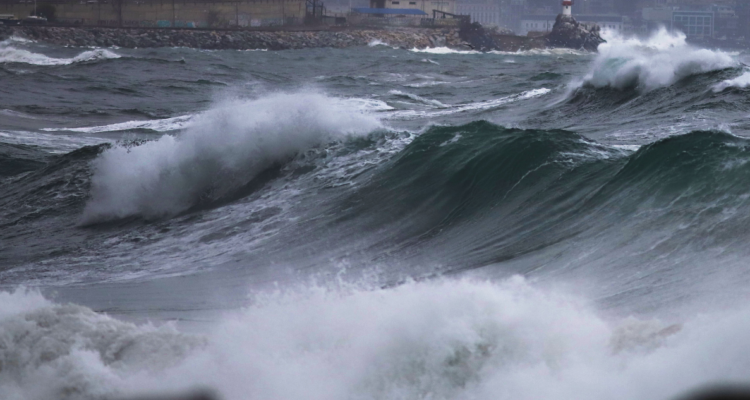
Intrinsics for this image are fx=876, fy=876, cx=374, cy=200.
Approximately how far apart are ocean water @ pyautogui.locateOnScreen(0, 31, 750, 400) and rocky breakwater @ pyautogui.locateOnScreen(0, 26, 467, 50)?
4339cm

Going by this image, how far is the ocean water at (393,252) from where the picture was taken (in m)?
4.76

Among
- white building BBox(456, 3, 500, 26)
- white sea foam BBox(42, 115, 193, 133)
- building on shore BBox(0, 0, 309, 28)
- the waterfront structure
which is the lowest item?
white sea foam BBox(42, 115, 193, 133)

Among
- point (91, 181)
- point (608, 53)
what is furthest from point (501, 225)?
point (608, 53)

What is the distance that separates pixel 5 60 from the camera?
4053 centimetres

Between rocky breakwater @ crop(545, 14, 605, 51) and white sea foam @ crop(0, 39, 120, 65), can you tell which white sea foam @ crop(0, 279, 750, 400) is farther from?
rocky breakwater @ crop(545, 14, 605, 51)

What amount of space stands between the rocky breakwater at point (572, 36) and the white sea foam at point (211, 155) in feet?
223

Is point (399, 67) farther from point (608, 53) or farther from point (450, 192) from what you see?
point (450, 192)

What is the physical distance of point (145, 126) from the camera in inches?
731

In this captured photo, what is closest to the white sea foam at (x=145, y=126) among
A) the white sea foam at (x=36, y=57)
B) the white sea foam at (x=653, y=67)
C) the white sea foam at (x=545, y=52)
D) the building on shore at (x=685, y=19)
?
the white sea foam at (x=653, y=67)

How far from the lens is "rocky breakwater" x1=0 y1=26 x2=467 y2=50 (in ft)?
187

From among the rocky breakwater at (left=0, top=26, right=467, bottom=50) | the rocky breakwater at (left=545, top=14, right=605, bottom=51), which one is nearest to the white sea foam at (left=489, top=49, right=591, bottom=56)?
the rocky breakwater at (left=545, top=14, right=605, bottom=51)

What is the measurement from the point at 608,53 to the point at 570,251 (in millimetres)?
12917

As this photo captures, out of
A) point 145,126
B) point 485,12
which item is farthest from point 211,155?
point 485,12

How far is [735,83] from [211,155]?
8.14m
